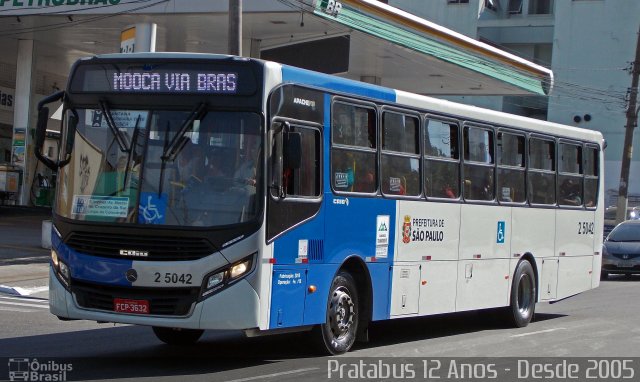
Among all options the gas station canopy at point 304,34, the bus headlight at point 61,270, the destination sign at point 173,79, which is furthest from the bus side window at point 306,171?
the gas station canopy at point 304,34

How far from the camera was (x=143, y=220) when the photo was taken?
10.1 metres

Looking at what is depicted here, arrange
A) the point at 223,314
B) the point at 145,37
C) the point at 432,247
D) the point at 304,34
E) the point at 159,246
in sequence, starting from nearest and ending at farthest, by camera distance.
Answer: the point at 223,314
the point at 159,246
the point at 432,247
the point at 145,37
the point at 304,34

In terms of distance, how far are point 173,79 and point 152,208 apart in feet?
4.47

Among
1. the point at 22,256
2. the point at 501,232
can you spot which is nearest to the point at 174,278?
the point at 501,232

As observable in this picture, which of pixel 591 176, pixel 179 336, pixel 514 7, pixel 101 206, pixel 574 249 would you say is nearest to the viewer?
pixel 101 206

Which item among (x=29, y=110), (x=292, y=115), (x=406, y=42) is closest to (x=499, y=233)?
(x=292, y=115)

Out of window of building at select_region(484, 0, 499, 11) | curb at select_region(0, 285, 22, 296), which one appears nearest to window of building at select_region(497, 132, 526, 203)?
curb at select_region(0, 285, 22, 296)

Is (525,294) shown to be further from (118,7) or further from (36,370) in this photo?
(118,7)

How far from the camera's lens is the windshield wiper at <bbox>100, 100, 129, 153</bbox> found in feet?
33.8

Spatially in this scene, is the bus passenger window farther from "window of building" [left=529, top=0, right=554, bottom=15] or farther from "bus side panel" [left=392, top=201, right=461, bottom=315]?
"window of building" [left=529, top=0, right=554, bottom=15]

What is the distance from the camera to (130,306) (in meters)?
10.0

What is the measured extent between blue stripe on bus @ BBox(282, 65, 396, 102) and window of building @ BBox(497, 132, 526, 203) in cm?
318

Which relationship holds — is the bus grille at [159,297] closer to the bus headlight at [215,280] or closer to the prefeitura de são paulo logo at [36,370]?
the bus headlight at [215,280]

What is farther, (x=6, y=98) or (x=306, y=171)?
(x=6, y=98)
